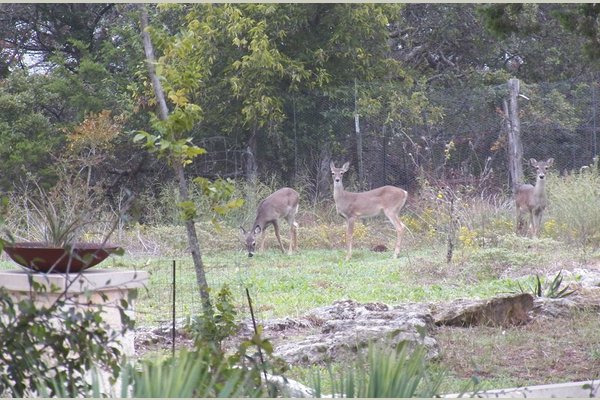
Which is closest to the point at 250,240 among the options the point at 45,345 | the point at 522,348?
the point at 522,348

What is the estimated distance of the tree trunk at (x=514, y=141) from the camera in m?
19.0

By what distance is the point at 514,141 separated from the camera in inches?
750

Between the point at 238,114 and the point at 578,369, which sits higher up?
the point at 238,114

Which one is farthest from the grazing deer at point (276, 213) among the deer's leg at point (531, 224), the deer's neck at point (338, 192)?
the deer's leg at point (531, 224)

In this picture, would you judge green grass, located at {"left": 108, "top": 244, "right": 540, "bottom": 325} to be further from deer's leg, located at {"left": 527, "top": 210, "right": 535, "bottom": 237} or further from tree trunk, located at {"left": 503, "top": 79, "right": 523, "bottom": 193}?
tree trunk, located at {"left": 503, "top": 79, "right": 523, "bottom": 193}

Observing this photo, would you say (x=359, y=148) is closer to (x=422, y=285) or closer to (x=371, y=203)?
(x=371, y=203)

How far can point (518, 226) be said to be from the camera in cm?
1625

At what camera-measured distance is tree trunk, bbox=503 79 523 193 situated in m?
19.0

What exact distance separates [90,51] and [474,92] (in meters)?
10.0

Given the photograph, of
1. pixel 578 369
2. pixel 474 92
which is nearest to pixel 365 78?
pixel 474 92

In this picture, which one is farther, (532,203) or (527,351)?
(532,203)

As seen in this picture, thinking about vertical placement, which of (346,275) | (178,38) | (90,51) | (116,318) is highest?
(90,51)

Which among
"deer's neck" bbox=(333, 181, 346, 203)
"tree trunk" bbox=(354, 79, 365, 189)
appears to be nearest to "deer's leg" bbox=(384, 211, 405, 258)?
"deer's neck" bbox=(333, 181, 346, 203)

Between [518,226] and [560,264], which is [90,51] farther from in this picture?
[560,264]
